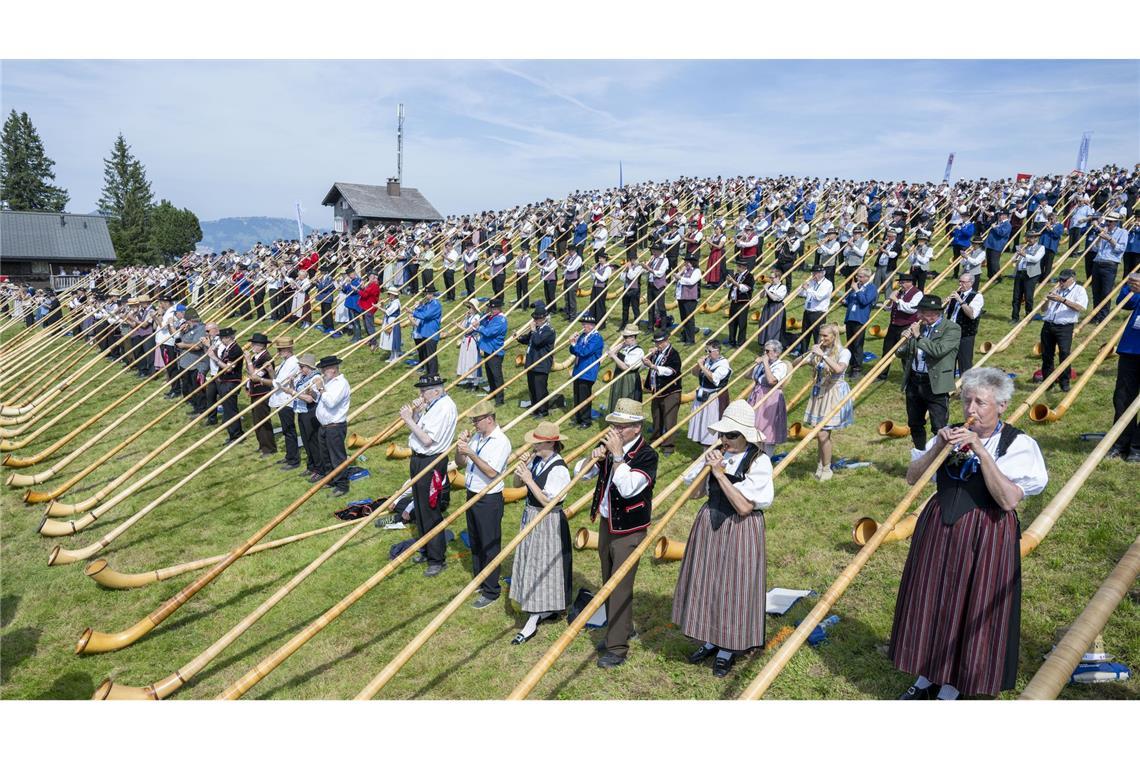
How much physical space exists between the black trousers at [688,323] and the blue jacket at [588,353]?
457 centimetres

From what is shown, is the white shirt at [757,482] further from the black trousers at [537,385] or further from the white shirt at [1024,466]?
the black trousers at [537,385]

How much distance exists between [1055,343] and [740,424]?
8578mm

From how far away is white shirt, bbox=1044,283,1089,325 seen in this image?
10375 millimetres

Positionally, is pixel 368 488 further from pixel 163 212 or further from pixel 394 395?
pixel 163 212

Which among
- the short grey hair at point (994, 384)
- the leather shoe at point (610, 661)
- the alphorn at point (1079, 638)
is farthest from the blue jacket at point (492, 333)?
the alphorn at point (1079, 638)

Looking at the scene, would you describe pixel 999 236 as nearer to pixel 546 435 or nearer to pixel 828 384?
pixel 828 384

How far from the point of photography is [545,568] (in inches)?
262

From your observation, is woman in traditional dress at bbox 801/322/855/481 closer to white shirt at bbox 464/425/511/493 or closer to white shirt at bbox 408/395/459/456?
white shirt at bbox 464/425/511/493

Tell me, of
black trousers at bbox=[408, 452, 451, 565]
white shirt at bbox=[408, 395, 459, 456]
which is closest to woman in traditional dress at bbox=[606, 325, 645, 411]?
white shirt at bbox=[408, 395, 459, 456]

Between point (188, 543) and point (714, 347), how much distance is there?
7.91 m

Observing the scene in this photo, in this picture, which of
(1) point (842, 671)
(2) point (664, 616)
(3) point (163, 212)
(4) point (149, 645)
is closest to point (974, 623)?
(1) point (842, 671)

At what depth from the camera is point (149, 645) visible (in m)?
7.05

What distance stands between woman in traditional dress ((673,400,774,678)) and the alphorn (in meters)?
1.98

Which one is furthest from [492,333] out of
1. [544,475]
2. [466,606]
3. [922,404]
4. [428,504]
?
[922,404]
